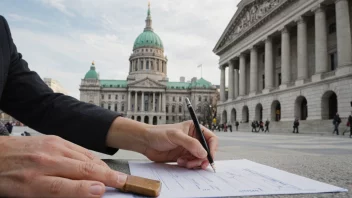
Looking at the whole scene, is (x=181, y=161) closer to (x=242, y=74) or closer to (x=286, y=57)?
(x=286, y=57)

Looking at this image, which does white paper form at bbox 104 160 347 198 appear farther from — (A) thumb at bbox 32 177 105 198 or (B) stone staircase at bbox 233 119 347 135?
(B) stone staircase at bbox 233 119 347 135

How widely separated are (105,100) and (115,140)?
8737cm

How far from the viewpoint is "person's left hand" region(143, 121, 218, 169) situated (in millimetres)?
1670

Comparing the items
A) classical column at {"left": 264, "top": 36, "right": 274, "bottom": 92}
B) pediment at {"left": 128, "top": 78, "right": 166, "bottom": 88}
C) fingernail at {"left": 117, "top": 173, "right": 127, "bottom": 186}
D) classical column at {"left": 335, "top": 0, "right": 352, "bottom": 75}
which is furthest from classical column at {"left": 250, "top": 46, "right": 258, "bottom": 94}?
pediment at {"left": 128, "top": 78, "right": 166, "bottom": 88}

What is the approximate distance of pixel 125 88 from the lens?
8631cm

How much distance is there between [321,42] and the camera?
22344mm

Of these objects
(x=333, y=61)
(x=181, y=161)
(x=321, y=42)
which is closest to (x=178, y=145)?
Answer: (x=181, y=161)

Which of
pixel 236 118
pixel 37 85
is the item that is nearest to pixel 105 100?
pixel 236 118

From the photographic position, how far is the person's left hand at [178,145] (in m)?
1.67

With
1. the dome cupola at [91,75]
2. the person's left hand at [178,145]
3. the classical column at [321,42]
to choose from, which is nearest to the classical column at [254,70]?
the classical column at [321,42]

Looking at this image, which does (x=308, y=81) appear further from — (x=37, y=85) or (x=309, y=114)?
(x=37, y=85)

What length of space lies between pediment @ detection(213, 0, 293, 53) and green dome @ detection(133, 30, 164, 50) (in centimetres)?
5133

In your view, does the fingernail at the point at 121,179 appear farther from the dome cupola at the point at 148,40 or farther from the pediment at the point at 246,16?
the dome cupola at the point at 148,40

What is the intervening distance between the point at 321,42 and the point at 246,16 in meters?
13.3
